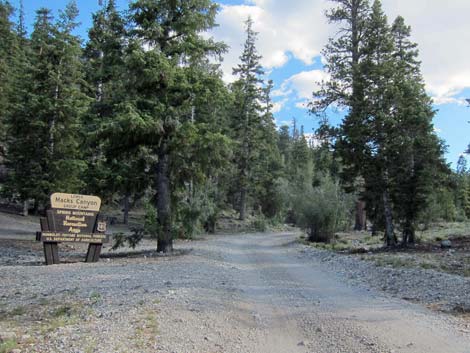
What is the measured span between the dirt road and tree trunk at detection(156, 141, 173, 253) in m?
4.51

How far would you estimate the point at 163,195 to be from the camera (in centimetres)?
1518

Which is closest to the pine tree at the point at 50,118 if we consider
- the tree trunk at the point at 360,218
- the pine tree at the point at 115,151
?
the pine tree at the point at 115,151

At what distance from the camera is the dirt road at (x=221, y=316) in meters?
5.05

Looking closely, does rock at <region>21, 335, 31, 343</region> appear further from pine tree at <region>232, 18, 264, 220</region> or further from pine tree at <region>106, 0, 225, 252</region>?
pine tree at <region>232, 18, 264, 220</region>

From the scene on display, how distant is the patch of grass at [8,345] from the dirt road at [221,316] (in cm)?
15

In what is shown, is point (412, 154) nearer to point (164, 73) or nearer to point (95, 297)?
point (164, 73)

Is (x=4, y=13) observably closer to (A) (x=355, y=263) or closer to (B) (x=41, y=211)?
(B) (x=41, y=211)

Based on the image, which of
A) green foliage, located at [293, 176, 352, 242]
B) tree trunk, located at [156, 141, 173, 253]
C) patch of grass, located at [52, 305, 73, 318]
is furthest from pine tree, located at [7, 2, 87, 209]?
patch of grass, located at [52, 305, 73, 318]

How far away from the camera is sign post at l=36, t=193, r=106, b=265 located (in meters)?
12.7

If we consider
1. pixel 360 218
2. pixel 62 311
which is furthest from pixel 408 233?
pixel 62 311

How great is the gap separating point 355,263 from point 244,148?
32047 millimetres

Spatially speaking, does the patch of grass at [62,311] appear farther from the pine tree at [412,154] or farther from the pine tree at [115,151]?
the pine tree at [412,154]

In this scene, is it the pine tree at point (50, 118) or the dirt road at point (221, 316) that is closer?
the dirt road at point (221, 316)

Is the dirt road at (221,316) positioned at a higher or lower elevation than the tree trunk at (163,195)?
lower
